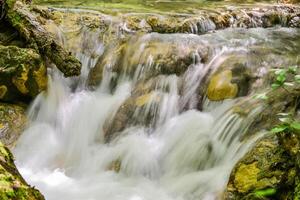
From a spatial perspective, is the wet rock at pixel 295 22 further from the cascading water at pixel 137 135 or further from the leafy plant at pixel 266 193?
the leafy plant at pixel 266 193

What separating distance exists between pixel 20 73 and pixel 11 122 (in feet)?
2.61

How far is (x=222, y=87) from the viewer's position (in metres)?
6.39

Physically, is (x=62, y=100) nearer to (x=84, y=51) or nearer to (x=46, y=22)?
(x=84, y=51)

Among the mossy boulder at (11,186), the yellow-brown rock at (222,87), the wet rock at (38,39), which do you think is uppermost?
the wet rock at (38,39)

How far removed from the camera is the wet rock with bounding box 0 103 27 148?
613cm

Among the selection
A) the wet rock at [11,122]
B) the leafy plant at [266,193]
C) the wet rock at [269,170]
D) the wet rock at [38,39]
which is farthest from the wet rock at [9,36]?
the leafy plant at [266,193]

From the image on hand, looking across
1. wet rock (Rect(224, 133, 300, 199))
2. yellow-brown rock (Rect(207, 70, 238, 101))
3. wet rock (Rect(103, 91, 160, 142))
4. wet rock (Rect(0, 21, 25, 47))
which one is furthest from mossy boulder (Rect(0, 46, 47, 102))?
wet rock (Rect(224, 133, 300, 199))

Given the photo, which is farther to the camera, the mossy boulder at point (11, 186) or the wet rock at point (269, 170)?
the wet rock at point (269, 170)

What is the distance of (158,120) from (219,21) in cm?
428

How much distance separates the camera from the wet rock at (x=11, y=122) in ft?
20.1

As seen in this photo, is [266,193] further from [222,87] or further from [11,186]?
[222,87]

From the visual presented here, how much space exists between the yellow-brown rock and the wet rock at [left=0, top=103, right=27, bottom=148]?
10.0 feet

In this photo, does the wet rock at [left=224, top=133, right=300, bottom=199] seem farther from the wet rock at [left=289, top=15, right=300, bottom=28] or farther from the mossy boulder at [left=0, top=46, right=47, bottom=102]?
the wet rock at [left=289, top=15, right=300, bottom=28]

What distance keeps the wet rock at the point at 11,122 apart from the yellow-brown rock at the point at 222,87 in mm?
3050
